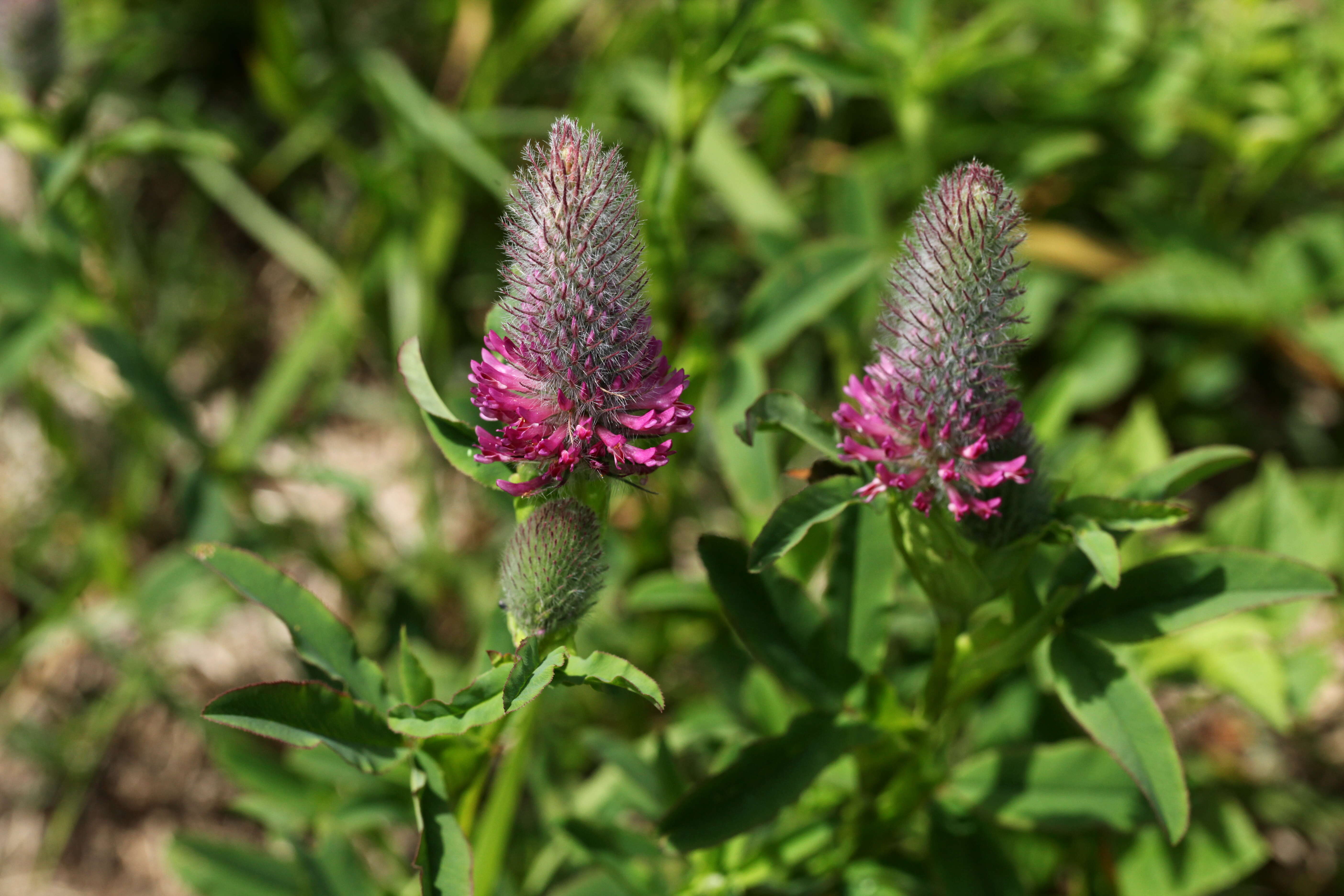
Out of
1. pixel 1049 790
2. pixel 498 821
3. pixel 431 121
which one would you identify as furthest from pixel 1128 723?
pixel 431 121

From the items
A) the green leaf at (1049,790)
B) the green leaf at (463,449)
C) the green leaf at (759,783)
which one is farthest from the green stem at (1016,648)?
the green leaf at (463,449)

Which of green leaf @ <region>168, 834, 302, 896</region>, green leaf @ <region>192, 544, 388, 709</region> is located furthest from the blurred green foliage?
green leaf @ <region>192, 544, 388, 709</region>

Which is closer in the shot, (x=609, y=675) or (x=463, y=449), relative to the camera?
(x=609, y=675)

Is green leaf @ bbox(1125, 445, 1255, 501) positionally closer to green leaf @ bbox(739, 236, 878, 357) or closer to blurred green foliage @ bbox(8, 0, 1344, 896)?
blurred green foliage @ bbox(8, 0, 1344, 896)

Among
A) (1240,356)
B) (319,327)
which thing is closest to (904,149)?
(1240,356)

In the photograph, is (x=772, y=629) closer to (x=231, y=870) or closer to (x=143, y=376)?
(x=231, y=870)

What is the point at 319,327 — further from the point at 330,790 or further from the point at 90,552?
the point at 330,790

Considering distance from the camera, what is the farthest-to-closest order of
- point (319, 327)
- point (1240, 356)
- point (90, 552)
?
point (1240, 356) → point (319, 327) → point (90, 552)
